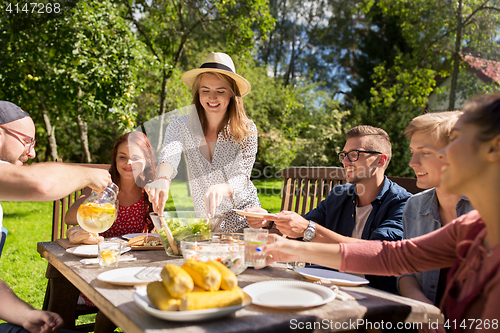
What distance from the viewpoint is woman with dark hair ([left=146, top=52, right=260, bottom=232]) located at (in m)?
2.89

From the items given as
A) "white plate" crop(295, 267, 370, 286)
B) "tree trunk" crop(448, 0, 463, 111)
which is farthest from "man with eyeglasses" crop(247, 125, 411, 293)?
"tree trunk" crop(448, 0, 463, 111)

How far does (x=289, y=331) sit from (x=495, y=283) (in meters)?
0.66

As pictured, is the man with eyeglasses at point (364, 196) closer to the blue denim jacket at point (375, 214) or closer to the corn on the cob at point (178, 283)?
the blue denim jacket at point (375, 214)

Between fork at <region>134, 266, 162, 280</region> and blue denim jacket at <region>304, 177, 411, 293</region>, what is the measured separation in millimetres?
1347

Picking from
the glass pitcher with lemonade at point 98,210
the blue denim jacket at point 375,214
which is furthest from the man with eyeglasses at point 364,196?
the glass pitcher with lemonade at point 98,210

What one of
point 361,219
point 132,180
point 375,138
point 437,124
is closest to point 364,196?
point 361,219

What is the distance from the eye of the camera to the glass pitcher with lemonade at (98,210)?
1.92m

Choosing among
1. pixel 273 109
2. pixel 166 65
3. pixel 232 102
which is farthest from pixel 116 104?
pixel 273 109

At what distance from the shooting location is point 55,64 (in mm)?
7055

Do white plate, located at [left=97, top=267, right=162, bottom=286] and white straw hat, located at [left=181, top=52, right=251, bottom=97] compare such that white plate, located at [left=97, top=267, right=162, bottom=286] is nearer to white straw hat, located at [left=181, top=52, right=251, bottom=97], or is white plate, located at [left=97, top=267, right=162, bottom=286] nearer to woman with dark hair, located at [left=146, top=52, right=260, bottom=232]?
woman with dark hair, located at [left=146, top=52, right=260, bottom=232]

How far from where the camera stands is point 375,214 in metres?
2.62

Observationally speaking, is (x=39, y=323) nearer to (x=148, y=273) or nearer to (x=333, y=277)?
(x=148, y=273)

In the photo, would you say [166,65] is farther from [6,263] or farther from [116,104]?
[6,263]

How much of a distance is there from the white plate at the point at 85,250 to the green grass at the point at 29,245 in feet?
3.25
